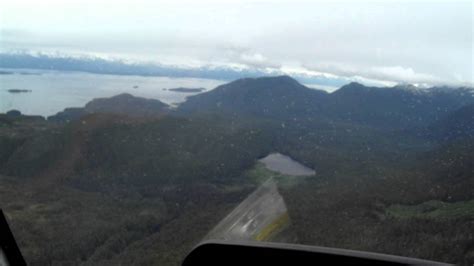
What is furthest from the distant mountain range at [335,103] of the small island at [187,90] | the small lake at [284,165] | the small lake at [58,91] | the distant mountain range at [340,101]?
the small lake at [284,165]

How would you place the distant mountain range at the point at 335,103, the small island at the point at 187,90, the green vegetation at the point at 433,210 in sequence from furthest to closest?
1. the distant mountain range at the point at 335,103
2. the small island at the point at 187,90
3. the green vegetation at the point at 433,210

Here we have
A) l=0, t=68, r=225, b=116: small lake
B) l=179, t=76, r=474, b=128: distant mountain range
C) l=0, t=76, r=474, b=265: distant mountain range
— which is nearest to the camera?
l=0, t=76, r=474, b=265: distant mountain range

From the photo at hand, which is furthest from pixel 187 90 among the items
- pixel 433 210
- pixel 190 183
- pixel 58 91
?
pixel 433 210

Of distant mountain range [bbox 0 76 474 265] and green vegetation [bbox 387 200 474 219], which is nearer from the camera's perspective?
distant mountain range [bbox 0 76 474 265]

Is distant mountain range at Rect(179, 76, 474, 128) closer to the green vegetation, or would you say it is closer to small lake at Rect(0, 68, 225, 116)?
small lake at Rect(0, 68, 225, 116)

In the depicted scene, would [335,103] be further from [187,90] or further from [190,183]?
[190,183]

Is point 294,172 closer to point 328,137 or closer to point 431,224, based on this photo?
point 431,224

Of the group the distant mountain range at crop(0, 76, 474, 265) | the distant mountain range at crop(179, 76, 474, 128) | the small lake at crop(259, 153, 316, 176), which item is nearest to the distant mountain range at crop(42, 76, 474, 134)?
the distant mountain range at crop(179, 76, 474, 128)

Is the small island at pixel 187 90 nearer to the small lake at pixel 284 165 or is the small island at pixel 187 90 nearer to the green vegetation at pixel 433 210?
the small lake at pixel 284 165
